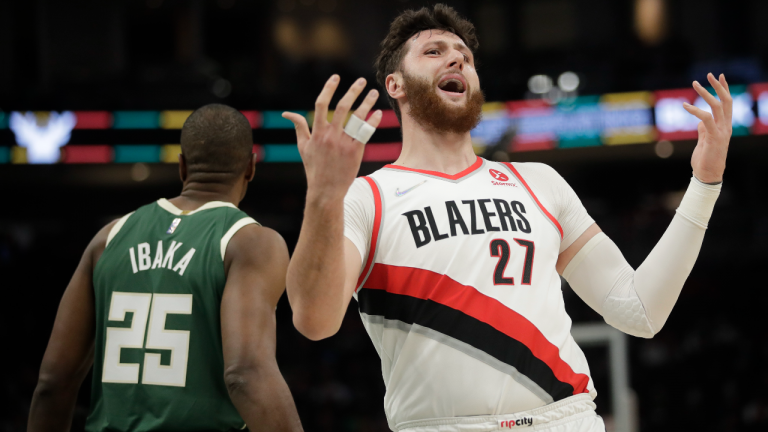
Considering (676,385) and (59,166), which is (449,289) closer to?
(59,166)

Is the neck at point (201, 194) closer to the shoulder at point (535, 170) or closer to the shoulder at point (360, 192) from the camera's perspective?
the shoulder at point (360, 192)

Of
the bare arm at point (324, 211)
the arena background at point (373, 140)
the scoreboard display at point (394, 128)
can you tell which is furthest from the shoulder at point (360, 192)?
the scoreboard display at point (394, 128)

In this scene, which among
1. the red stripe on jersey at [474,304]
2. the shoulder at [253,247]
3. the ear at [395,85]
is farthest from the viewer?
the ear at [395,85]

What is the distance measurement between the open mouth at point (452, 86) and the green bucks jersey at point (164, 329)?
3.00ft

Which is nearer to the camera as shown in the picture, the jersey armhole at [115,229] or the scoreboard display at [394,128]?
the jersey armhole at [115,229]

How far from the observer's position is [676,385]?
560 inches

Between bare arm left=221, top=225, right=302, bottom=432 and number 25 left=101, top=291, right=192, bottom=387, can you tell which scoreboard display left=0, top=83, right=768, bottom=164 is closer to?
bare arm left=221, top=225, right=302, bottom=432

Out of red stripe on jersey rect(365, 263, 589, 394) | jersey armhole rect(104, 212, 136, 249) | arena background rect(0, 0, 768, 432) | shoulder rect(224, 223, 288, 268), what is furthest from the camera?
arena background rect(0, 0, 768, 432)

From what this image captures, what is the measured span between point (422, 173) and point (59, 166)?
1180 centimetres

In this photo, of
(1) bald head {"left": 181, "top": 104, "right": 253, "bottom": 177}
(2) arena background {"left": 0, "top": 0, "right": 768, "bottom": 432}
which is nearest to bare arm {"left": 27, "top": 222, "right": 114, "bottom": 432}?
(1) bald head {"left": 181, "top": 104, "right": 253, "bottom": 177}

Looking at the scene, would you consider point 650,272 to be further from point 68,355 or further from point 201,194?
point 68,355

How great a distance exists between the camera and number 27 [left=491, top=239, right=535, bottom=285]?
8.08 feet

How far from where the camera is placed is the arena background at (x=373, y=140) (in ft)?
41.8

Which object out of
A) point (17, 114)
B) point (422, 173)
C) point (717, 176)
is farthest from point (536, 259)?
point (17, 114)
